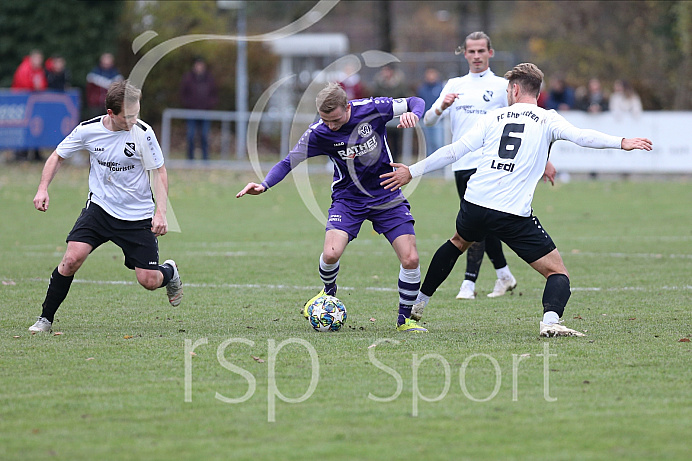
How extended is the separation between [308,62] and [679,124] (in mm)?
18462

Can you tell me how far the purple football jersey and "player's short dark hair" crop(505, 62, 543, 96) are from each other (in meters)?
1.05

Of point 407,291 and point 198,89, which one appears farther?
point 198,89

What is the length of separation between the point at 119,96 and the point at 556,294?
3.68 m

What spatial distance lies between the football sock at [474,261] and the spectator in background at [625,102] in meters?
16.6

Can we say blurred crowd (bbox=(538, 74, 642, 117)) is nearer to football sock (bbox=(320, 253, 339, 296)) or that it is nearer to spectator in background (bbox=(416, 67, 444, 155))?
spectator in background (bbox=(416, 67, 444, 155))

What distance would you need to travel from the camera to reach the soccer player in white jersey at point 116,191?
774cm

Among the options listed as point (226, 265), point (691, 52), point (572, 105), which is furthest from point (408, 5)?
point (226, 265)

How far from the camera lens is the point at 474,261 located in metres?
9.84

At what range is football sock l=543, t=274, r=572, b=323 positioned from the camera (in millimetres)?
7336

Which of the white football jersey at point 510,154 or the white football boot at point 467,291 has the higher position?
the white football jersey at point 510,154

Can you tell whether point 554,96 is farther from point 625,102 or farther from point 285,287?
point 285,287

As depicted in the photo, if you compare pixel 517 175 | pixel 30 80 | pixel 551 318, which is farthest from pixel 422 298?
pixel 30 80

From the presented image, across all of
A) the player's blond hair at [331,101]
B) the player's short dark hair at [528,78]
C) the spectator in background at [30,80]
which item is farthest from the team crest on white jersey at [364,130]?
the spectator in background at [30,80]

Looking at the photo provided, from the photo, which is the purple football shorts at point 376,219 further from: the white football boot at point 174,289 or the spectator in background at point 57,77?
the spectator in background at point 57,77
